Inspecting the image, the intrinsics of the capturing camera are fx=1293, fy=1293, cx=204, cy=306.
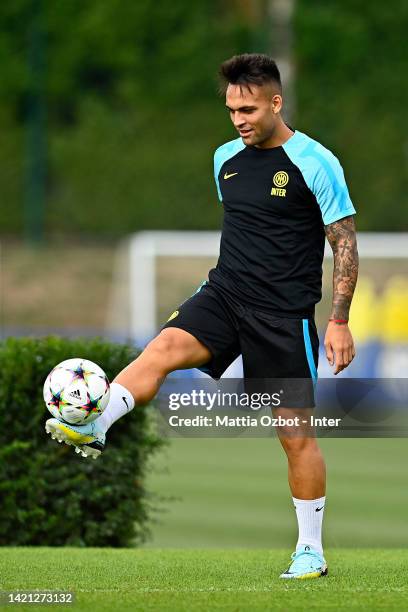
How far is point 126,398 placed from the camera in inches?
225

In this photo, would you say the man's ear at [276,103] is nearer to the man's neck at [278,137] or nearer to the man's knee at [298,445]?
the man's neck at [278,137]

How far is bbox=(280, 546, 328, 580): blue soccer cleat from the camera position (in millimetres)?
5883

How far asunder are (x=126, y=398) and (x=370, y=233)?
21.5 metres

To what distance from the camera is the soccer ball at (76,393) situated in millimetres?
5449

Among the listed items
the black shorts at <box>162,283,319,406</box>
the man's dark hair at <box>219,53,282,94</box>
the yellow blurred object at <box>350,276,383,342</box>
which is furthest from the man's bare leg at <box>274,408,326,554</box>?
the yellow blurred object at <box>350,276,383,342</box>

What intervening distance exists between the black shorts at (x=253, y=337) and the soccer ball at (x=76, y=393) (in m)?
0.54

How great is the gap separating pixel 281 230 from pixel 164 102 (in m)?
23.5

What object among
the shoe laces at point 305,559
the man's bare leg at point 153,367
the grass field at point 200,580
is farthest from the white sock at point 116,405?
the shoe laces at point 305,559

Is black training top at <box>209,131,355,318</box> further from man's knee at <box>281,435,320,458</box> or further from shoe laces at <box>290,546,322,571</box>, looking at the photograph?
shoe laces at <box>290,546,322,571</box>

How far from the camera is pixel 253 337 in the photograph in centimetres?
597

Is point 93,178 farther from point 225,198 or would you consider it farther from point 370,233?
point 225,198

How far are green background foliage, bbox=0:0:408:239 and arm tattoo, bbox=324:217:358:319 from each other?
806 inches

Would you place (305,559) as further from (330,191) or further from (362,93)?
(362,93)

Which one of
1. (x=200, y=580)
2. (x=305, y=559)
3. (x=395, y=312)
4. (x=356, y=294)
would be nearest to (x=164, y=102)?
(x=356, y=294)
